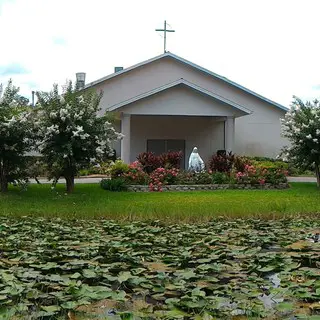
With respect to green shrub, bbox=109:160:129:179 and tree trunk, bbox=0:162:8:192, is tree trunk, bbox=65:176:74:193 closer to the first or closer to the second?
tree trunk, bbox=0:162:8:192

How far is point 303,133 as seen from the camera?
1788cm

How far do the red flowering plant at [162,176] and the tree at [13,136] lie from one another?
4.76 meters

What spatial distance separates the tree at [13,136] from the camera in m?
14.3

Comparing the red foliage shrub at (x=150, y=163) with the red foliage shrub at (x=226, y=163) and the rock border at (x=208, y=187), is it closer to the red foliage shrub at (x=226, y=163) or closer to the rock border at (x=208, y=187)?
the rock border at (x=208, y=187)

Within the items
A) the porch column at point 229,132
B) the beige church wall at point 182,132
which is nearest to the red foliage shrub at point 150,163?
the porch column at point 229,132

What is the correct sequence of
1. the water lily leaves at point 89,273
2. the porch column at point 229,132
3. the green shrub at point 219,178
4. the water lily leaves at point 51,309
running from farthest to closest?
the porch column at point 229,132 → the green shrub at point 219,178 → the water lily leaves at point 89,273 → the water lily leaves at point 51,309

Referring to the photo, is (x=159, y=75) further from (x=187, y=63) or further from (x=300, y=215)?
(x=300, y=215)

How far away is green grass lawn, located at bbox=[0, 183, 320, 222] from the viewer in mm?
11016

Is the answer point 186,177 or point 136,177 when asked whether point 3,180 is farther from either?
point 186,177

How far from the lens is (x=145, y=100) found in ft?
74.6

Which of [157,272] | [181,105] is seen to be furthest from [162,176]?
[157,272]

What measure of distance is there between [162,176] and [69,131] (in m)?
4.78

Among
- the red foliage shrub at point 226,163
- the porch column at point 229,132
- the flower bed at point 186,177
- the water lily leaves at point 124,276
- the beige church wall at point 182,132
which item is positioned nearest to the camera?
the water lily leaves at point 124,276

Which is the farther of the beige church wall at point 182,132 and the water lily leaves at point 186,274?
the beige church wall at point 182,132
